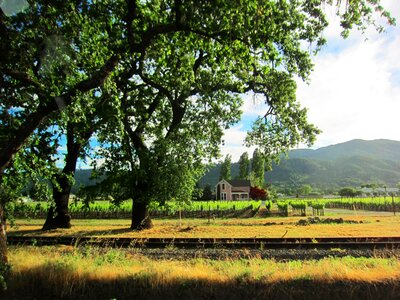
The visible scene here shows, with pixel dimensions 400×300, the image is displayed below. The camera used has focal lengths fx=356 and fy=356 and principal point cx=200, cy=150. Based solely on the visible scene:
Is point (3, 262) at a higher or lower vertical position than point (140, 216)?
lower

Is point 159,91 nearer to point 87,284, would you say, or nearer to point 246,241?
point 246,241

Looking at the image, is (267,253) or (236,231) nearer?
(267,253)

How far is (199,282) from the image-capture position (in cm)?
670

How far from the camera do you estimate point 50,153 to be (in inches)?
571

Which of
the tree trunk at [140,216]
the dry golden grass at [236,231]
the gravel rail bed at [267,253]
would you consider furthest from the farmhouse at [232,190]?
the gravel rail bed at [267,253]

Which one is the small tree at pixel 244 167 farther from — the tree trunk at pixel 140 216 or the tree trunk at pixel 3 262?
the tree trunk at pixel 3 262

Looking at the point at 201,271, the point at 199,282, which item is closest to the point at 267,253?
the point at 201,271

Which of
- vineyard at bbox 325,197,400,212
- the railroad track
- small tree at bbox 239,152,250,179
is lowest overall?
the railroad track

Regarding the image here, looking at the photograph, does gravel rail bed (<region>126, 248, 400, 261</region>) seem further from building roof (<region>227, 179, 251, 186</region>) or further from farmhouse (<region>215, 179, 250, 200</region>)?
building roof (<region>227, 179, 251, 186</region>)

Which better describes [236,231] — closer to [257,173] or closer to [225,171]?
[257,173]

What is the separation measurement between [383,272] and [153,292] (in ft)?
14.4

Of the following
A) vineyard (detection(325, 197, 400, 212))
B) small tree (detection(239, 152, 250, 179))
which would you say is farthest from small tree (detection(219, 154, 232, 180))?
vineyard (detection(325, 197, 400, 212))

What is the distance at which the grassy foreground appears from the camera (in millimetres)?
6367

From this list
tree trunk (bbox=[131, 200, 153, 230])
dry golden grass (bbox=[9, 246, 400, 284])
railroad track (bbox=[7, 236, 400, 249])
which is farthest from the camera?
tree trunk (bbox=[131, 200, 153, 230])
